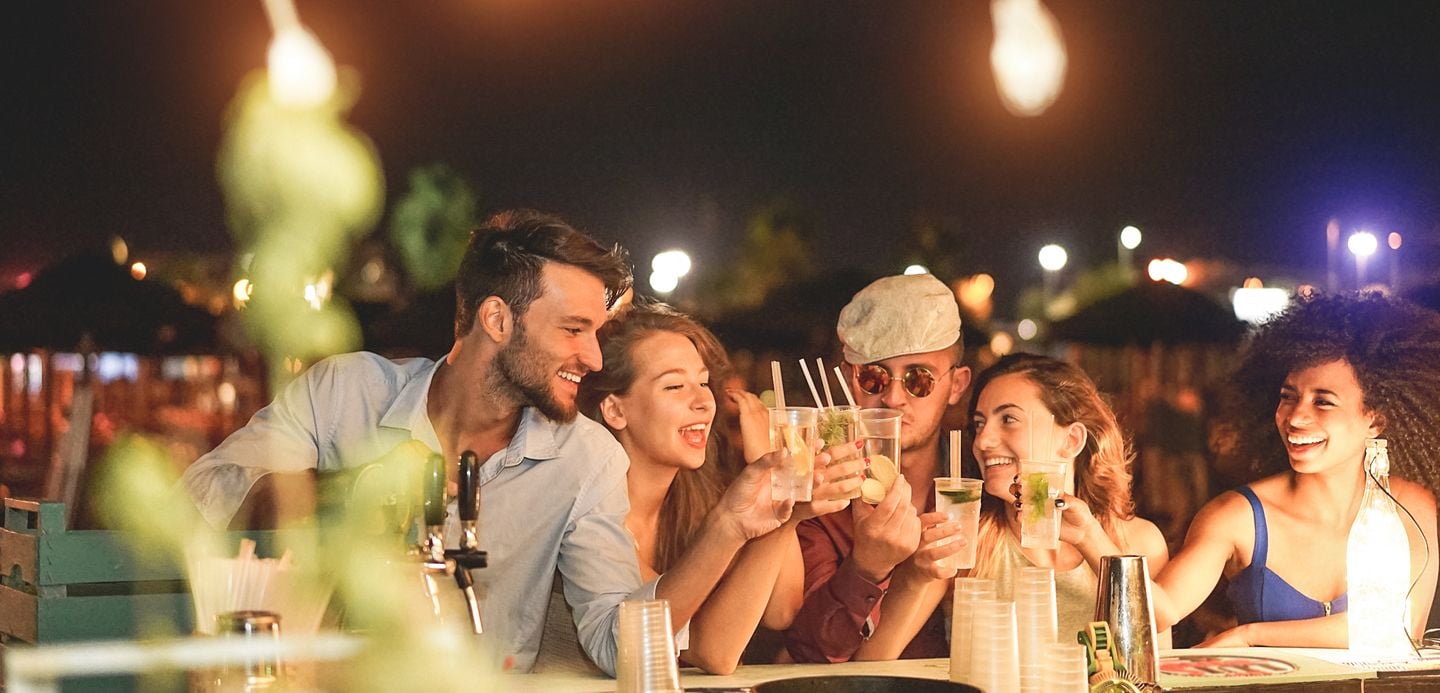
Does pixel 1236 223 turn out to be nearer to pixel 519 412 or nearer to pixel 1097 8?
pixel 1097 8

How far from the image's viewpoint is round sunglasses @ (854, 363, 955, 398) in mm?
3824

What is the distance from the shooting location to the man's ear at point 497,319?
11.9 feet

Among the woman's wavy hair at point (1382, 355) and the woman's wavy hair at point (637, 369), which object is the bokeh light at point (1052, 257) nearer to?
the woman's wavy hair at point (1382, 355)

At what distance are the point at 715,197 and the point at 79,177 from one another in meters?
6.84

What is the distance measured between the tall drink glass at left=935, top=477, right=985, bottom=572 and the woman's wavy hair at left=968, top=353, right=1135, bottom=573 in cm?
47

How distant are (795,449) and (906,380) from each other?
975mm

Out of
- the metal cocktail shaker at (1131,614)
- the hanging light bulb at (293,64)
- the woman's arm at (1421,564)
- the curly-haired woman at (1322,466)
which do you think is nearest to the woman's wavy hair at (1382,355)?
the curly-haired woman at (1322,466)

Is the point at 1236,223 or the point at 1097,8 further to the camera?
the point at 1236,223

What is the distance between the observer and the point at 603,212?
11.8 metres

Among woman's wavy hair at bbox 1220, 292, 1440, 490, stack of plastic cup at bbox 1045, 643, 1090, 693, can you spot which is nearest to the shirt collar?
stack of plastic cup at bbox 1045, 643, 1090, 693

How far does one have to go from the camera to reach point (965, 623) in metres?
2.57

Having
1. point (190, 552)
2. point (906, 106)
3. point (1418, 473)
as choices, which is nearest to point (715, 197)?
point (906, 106)

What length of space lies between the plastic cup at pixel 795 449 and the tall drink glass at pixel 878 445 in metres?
0.11

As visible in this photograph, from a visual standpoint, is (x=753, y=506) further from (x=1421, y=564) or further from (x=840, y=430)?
(x=1421, y=564)
